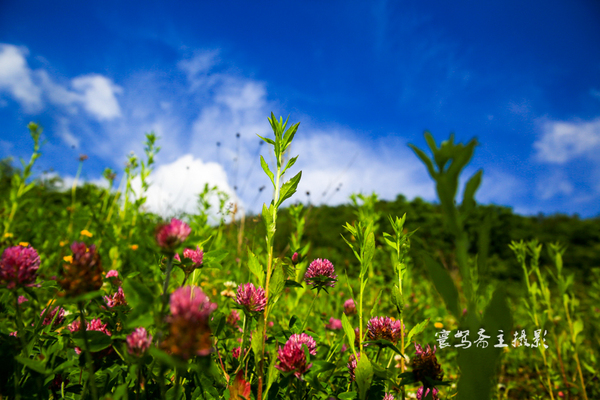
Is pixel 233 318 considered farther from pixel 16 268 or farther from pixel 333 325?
pixel 16 268

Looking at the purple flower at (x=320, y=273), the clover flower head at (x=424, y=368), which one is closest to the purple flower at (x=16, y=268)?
the purple flower at (x=320, y=273)

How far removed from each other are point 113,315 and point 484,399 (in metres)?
1.27

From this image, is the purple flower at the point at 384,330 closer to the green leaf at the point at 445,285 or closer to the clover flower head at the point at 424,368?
the clover flower head at the point at 424,368

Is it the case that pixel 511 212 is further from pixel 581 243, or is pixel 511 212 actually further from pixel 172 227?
pixel 172 227

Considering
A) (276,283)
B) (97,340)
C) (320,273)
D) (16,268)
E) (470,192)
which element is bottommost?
(97,340)

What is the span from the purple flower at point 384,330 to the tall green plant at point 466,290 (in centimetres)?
56

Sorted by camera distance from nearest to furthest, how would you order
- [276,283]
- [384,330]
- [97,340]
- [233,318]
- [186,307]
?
[186,307]
[97,340]
[276,283]
[384,330]
[233,318]

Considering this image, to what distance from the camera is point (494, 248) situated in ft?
47.7

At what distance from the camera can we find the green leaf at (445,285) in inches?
24.6

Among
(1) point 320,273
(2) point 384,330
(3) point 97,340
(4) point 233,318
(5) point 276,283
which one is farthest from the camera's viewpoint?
(4) point 233,318

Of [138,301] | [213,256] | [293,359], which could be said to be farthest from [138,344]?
[293,359]

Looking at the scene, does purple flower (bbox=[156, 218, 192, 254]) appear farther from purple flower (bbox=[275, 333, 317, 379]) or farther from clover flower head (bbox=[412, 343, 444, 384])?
clover flower head (bbox=[412, 343, 444, 384])

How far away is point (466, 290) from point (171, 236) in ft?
2.09

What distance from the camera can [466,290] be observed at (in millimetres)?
608
